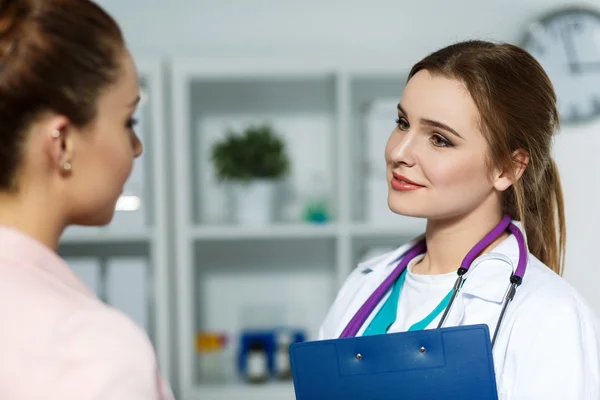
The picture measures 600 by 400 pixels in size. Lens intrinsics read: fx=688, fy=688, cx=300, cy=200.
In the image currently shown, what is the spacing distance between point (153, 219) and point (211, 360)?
0.55m

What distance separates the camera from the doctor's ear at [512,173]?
1293 millimetres

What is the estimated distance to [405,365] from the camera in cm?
112

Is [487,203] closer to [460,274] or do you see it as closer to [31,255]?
[460,274]

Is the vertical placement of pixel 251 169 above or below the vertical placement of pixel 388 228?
above

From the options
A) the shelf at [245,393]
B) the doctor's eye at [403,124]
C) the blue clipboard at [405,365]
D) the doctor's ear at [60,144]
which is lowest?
the shelf at [245,393]

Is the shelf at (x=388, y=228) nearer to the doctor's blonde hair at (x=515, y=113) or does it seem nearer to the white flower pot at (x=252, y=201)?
the white flower pot at (x=252, y=201)

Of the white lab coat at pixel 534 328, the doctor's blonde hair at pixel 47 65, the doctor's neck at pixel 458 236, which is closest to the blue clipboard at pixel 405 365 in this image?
the white lab coat at pixel 534 328

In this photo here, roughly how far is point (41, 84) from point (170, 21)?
7.00 ft

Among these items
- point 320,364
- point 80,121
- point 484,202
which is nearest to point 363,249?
point 484,202

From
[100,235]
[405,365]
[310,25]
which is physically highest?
[310,25]

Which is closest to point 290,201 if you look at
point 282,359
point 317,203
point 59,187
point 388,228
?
point 317,203

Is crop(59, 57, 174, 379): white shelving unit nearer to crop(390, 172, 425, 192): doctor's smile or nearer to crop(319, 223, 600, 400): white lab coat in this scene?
crop(390, 172, 425, 192): doctor's smile

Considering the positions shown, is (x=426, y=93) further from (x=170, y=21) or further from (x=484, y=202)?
(x=170, y=21)

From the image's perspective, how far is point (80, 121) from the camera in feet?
2.30
